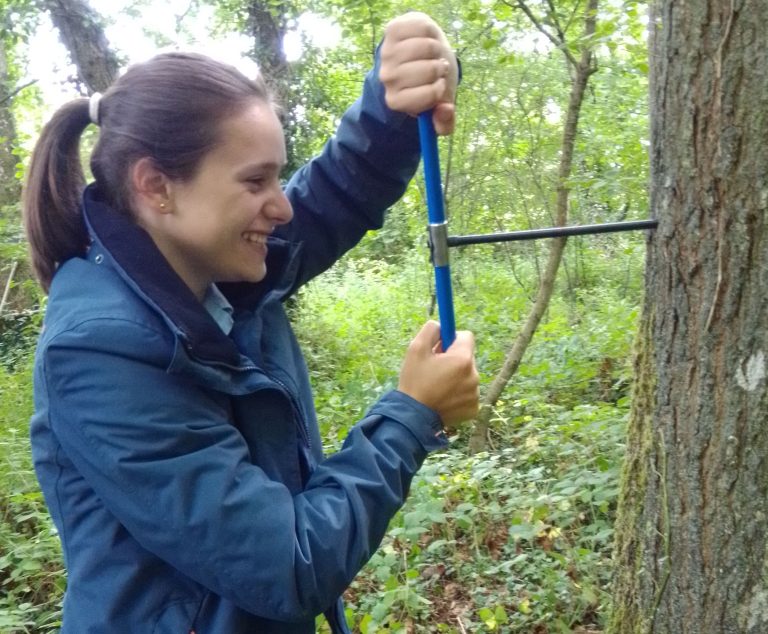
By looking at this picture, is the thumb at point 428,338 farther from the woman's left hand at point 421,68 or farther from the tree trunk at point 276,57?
the tree trunk at point 276,57

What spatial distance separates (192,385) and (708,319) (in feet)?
3.26

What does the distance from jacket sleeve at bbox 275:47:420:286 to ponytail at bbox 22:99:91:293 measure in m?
0.44

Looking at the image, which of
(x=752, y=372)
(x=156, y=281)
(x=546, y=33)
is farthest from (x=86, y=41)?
(x=752, y=372)

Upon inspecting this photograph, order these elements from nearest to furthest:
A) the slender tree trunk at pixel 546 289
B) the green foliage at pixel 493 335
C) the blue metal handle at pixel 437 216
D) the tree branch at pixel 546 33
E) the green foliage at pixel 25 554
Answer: the blue metal handle at pixel 437 216
the green foliage at pixel 493 335
the green foliage at pixel 25 554
the tree branch at pixel 546 33
the slender tree trunk at pixel 546 289

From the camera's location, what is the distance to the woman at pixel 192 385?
103 centimetres

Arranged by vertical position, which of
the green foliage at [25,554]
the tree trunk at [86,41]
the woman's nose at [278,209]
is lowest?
the green foliage at [25,554]

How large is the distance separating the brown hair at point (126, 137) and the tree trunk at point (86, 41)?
5.63 meters

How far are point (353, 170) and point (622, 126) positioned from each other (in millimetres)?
5162

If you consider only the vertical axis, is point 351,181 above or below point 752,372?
above

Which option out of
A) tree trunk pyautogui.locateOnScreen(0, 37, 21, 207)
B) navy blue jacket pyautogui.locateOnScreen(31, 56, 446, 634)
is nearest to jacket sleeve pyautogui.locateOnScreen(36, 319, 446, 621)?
navy blue jacket pyautogui.locateOnScreen(31, 56, 446, 634)

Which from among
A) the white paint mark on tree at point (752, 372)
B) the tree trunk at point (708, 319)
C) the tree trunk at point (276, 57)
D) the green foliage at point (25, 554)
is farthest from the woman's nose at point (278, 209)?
the tree trunk at point (276, 57)

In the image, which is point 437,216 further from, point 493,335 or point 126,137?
point 493,335

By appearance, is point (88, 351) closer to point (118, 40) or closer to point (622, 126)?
point (622, 126)

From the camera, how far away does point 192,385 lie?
1.11 metres
